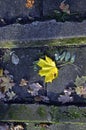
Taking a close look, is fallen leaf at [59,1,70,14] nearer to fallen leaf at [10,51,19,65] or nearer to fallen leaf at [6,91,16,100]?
fallen leaf at [10,51,19,65]

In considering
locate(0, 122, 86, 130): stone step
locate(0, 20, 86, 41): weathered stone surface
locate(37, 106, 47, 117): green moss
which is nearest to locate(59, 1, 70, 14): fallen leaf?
locate(0, 20, 86, 41): weathered stone surface

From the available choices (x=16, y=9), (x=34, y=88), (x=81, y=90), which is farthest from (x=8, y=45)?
(x=81, y=90)

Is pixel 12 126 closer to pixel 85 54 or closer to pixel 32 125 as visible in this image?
pixel 32 125

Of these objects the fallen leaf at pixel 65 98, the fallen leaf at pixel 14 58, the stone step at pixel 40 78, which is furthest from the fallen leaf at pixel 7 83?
the fallen leaf at pixel 65 98

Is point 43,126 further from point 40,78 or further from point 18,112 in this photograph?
point 40,78

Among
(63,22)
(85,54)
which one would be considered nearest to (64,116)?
(85,54)

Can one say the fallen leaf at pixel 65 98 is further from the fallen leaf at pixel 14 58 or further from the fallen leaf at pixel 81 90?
the fallen leaf at pixel 14 58
